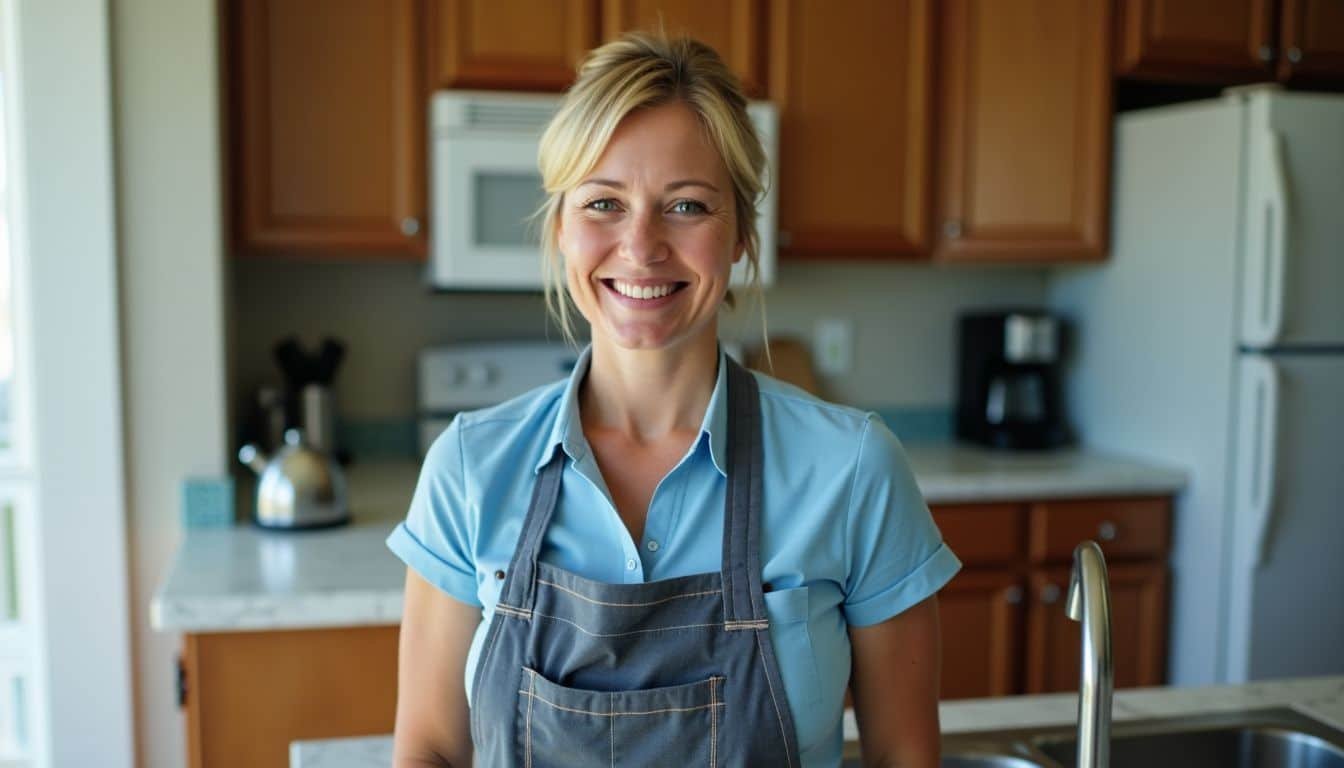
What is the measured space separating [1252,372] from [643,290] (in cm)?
211

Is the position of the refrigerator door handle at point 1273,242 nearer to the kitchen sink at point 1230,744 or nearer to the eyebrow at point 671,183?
the kitchen sink at point 1230,744

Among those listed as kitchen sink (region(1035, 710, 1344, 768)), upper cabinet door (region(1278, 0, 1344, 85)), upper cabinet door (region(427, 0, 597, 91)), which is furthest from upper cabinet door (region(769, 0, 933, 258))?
kitchen sink (region(1035, 710, 1344, 768))

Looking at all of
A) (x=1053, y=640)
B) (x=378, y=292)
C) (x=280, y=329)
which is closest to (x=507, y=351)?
(x=378, y=292)

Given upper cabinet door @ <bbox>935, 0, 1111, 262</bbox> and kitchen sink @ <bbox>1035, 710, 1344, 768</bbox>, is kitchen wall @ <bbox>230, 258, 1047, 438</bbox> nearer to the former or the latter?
upper cabinet door @ <bbox>935, 0, 1111, 262</bbox>

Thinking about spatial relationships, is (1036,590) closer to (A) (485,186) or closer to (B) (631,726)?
(A) (485,186)

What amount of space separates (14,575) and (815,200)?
2.06 metres

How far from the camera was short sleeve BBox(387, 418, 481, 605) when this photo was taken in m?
1.07

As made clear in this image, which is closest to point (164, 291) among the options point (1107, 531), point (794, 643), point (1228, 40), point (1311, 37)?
point (794, 643)

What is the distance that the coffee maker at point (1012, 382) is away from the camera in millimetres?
3131

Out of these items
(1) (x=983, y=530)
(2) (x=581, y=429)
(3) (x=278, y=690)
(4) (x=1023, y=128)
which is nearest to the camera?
(2) (x=581, y=429)

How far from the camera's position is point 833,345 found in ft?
11.0

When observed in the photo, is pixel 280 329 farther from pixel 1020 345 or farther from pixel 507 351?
pixel 1020 345

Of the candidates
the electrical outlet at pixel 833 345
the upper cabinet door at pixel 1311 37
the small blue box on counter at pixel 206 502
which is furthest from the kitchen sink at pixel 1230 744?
the upper cabinet door at pixel 1311 37

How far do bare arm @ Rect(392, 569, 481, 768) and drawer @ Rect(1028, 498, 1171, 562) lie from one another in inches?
77.4
